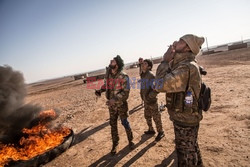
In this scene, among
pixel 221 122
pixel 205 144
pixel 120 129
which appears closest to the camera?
pixel 205 144

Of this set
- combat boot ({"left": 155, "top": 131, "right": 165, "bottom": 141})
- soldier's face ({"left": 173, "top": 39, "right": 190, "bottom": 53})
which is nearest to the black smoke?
combat boot ({"left": 155, "top": 131, "right": 165, "bottom": 141})

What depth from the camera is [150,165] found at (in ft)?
11.7

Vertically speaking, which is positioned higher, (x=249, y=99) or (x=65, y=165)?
(x=249, y=99)

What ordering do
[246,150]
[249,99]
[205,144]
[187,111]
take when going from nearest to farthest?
1. [187,111]
2. [246,150]
3. [205,144]
4. [249,99]

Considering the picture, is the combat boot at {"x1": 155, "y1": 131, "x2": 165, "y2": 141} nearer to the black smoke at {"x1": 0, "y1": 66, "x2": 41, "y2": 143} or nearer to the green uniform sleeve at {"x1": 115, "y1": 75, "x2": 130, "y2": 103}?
the green uniform sleeve at {"x1": 115, "y1": 75, "x2": 130, "y2": 103}

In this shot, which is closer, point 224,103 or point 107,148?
point 107,148

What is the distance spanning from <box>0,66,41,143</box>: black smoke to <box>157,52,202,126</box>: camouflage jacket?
494cm

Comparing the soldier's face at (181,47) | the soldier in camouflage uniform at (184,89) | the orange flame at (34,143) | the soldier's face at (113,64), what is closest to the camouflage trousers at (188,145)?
the soldier in camouflage uniform at (184,89)

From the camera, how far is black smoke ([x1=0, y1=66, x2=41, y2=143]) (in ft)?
15.3

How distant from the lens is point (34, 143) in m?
4.50

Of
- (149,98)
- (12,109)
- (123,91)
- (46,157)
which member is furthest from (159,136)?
(12,109)

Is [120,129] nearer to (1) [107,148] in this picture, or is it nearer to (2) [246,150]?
(1) [107,148]

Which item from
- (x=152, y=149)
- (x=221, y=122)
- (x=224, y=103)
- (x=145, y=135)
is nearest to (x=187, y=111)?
(x=152, y=149)

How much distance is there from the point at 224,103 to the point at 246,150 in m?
3.37
